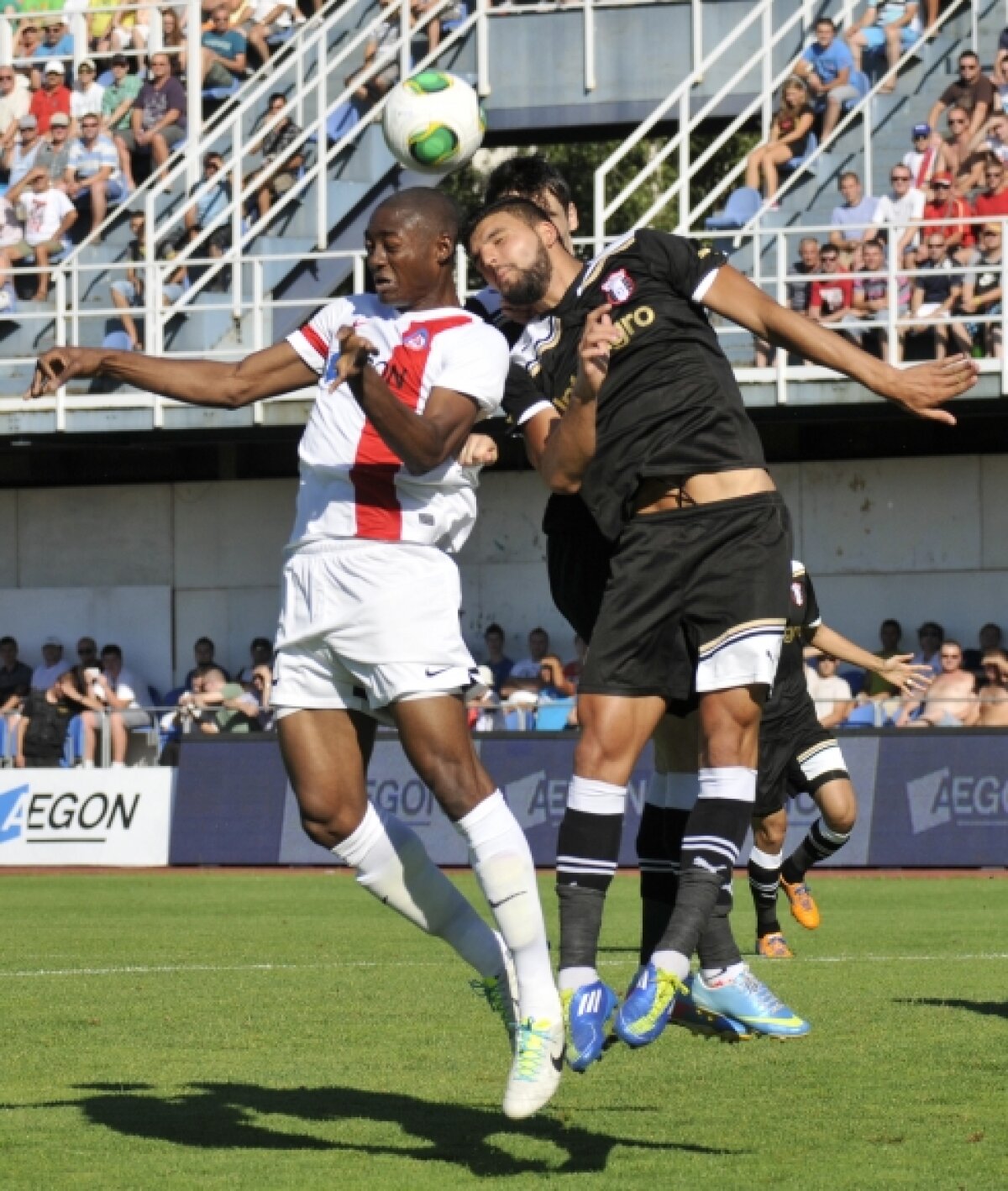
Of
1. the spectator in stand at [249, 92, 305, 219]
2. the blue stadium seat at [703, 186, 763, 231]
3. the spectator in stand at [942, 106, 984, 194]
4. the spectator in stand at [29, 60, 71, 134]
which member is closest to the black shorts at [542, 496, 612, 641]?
the spectator in stand at [942, 106, 984, 194]

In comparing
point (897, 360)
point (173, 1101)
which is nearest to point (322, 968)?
point (173, 1101)

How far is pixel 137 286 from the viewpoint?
25359mm

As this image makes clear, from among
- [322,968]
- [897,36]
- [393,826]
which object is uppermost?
[897,36]

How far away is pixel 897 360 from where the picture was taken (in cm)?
2075

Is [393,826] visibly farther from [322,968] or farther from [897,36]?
[897,36]

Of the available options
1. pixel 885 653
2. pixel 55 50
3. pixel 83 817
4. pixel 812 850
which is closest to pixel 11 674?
pixel 83 817

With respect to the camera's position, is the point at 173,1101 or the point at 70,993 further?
the point at 70,993

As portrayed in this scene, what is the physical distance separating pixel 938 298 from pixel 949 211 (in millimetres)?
930

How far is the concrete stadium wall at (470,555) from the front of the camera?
24391 millimetres

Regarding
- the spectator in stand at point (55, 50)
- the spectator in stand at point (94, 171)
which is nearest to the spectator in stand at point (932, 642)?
the spectator in stand at point (94, 171)

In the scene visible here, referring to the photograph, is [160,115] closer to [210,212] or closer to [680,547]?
[210,212]

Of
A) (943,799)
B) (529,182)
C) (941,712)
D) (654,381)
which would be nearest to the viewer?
(654,381)

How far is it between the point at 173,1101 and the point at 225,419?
57.6 feet

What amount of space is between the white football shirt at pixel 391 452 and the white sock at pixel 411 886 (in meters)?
0.86
